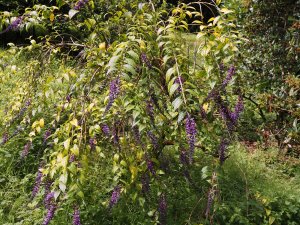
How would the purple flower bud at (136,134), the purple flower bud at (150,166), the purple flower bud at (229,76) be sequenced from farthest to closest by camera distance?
the purple flower bud at (150,166), the purple flower bud at (136,134), the purple flower bud at (229,76)

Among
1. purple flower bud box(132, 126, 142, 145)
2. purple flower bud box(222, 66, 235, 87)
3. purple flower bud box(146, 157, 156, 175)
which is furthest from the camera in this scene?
purple flower bud box(146, 157, 156, 175)

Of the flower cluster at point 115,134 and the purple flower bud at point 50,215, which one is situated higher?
the flower cluster at point 115,134

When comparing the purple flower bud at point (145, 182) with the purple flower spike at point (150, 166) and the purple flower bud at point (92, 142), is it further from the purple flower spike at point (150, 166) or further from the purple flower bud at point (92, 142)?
the purple flower bud at point (92, 142)

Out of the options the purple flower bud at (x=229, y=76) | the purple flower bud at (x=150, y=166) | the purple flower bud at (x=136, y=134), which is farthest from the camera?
the purple flower bud at (x=150, y=166)

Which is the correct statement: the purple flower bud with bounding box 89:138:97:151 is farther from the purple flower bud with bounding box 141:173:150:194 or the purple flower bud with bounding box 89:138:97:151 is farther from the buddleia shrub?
the purple flower bud with bounding box 141:173:150:194

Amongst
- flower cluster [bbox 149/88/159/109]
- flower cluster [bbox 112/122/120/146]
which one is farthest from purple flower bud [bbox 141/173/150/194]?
flower cluster [bbox 149/88/159/109]

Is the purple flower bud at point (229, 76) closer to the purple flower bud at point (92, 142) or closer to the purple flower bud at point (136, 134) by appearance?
the purple flower bud at point (136, 134)

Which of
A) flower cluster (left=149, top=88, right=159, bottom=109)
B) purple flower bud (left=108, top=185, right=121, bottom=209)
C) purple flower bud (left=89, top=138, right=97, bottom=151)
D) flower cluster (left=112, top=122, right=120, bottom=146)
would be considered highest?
flower cluster (left=149, top=88, right=159, bottom=109)

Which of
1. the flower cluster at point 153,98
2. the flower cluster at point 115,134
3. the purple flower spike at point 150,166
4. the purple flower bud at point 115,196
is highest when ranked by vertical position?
the flower cluster at point 153,98

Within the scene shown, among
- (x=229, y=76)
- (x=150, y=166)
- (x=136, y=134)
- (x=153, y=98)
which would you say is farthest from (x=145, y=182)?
(x=229, y=76)

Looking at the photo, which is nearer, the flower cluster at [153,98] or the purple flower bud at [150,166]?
the flower cluster at [153,98]

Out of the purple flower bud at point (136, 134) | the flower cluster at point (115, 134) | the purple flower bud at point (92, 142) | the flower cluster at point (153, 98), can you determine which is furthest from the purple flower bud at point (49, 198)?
the flower cluster at point (153, 98)

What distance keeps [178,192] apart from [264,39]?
85.0 inches

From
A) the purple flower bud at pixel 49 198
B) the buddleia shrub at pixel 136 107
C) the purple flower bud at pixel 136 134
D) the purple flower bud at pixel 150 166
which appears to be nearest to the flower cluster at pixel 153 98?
the buddleia shrub at pixel 136 107
